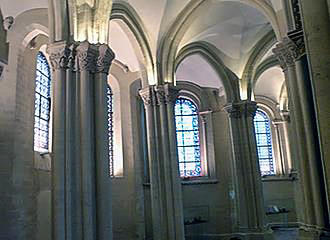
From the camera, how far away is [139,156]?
→ 55.7 ft

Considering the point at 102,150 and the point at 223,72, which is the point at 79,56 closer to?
the point at 102,150

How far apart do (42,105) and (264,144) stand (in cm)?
1361

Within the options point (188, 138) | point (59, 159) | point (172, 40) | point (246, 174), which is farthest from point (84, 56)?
point (188, 138)

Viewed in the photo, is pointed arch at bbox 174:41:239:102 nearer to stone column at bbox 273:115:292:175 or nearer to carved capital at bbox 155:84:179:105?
carved capital at bbox 155:84:179:105

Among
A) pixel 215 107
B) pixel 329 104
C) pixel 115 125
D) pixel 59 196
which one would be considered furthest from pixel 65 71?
pixel 215 107

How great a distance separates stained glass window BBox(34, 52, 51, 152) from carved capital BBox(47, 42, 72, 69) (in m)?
4.09

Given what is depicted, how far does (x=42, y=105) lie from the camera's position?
43.8ft

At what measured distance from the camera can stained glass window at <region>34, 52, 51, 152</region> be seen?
12834 mm

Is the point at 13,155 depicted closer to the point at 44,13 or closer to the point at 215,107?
the point at 44,13

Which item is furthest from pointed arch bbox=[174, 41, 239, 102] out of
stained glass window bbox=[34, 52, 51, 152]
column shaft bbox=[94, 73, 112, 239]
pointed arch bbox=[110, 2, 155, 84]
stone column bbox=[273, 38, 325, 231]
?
column shaft bbox=[94, 73, 112, 239]

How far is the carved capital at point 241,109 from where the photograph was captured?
16266 mm

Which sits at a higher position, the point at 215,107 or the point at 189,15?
the point at 189,15

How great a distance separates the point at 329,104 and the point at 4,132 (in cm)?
924

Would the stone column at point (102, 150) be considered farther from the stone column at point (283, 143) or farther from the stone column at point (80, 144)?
the stone column at point (283, 143)
